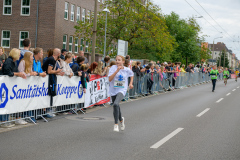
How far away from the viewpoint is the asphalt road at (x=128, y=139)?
6.63m

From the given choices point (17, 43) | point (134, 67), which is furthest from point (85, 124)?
point (17, 43)

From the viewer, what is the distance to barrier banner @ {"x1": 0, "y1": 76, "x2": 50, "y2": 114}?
9203 millimetres

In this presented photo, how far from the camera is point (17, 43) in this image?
139 ft

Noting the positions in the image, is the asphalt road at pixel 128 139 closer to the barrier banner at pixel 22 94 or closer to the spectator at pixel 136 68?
the barrier banner at pixel 22 94

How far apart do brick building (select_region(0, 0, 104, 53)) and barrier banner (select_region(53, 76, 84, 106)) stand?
92.7ft

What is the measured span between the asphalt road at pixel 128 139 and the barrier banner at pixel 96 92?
173cm

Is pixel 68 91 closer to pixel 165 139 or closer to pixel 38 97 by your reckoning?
pixel 38 97

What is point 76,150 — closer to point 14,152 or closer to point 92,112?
point 14,152

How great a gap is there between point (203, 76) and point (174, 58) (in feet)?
105

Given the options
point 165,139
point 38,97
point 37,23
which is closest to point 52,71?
point 38,97

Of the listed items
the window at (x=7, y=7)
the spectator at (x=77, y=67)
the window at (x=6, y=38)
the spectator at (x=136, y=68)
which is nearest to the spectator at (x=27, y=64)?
the spectator at (x=77, y=67)

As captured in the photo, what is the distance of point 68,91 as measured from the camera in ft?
40.1

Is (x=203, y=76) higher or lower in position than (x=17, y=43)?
lower

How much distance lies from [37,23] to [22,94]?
3259cm
